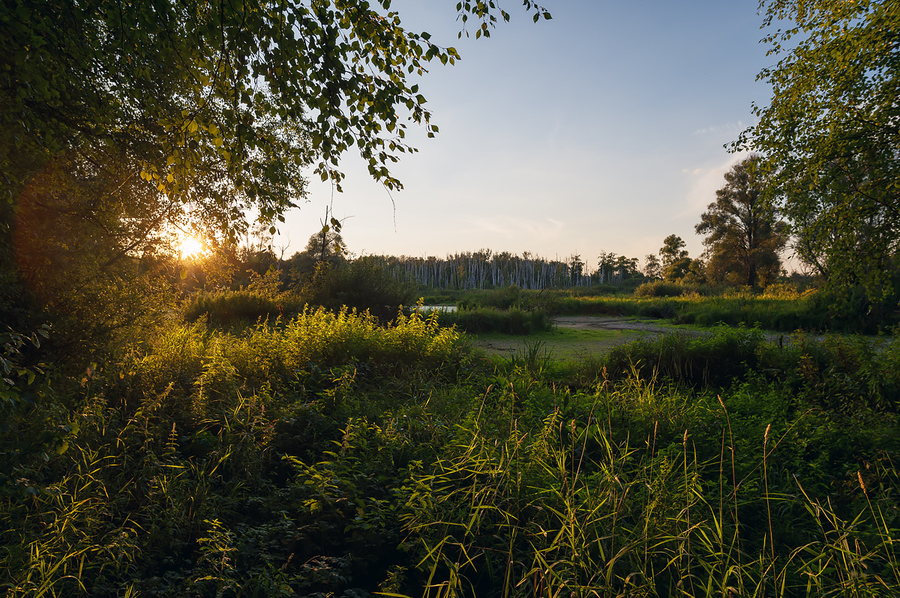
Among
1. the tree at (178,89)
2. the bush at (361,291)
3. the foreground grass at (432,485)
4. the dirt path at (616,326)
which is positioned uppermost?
the tree at (178,89)

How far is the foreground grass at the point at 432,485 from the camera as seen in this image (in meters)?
1.91

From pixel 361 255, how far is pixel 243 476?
10547 millimetres

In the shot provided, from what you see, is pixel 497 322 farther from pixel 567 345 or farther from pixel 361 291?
pixel 361 291

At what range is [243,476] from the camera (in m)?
3.04

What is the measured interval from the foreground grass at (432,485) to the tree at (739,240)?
1168 inches

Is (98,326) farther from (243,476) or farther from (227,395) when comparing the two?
(243,476)

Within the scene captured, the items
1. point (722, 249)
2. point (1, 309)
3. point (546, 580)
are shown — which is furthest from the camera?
point (722, 249)

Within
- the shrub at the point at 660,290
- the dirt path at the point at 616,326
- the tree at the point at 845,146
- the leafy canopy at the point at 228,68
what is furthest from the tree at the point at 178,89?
the shrub at the point at 660,290

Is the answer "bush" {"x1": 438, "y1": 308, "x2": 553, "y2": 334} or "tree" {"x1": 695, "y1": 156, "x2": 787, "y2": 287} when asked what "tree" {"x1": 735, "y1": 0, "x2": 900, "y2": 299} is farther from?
"tree" {"x1": 695, "y1": 156, "x2": 787, "y2": 287}

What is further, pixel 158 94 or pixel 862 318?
pixel 862 318

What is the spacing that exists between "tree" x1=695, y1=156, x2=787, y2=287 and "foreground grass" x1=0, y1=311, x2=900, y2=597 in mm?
29665

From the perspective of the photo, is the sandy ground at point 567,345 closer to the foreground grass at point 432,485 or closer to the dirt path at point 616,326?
the dirt path at point 616,326

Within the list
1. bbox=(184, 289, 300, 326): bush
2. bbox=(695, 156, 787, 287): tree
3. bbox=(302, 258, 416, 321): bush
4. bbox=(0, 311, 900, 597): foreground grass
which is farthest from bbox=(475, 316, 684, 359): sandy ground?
bbox=(695, 156, 787, 287): tree

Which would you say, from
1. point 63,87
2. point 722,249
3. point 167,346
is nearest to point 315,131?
point 63,87
